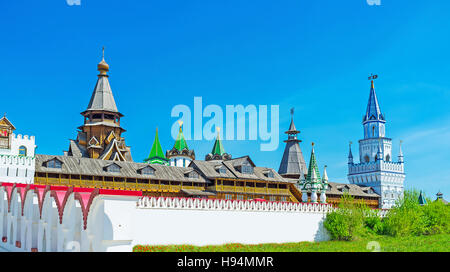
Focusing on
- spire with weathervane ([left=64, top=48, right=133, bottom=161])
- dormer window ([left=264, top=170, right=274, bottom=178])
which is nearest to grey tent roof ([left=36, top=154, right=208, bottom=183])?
dormer window ([left=264, top=170, right=274, bottom=178])

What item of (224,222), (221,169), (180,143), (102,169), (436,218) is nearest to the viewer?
(224,222)

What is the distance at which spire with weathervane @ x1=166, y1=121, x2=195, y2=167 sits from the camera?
276 feet

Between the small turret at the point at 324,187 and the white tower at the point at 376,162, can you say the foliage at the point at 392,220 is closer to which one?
the small turret at the point at 324,187

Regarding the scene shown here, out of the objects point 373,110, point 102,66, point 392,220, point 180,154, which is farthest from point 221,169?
point 373,110

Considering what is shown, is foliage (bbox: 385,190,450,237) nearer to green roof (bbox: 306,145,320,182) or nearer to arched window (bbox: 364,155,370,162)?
green roof (bbox: 306,145,320,182)

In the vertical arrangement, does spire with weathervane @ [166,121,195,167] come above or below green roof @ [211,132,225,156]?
below

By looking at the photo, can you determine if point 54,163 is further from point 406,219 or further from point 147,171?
point 406,219

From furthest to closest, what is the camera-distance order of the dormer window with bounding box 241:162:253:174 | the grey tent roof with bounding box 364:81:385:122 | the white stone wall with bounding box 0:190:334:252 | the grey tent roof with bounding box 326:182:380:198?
the grey tent roof with bounding box 364:81:385:122 < the grey tent roof with bounding box 326:182:380:198 < the dormer window with bounding box 241:162:253:174 < the white stone wall with bounding box 0:190:334:252

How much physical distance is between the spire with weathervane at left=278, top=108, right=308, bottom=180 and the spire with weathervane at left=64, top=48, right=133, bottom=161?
24.2 meters

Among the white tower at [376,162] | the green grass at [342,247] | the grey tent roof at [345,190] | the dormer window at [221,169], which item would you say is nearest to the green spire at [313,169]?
the green grass at [342,247]

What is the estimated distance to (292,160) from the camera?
75.7 m

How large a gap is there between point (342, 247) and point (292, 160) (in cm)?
3845

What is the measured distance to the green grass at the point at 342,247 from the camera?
1335 inches
